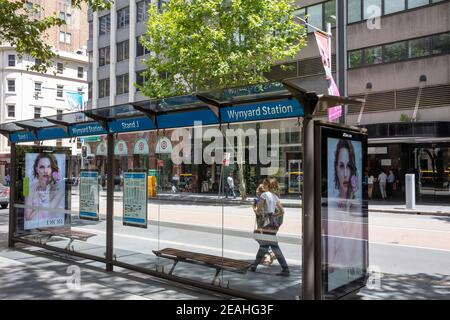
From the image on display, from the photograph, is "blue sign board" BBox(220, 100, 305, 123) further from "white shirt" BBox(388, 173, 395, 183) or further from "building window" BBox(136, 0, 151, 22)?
"building window" BBox(136, 0, 151, 22)

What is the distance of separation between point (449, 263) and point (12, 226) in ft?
30.4

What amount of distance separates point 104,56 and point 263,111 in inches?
1816

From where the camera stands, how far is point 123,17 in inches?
1821

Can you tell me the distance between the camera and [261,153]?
21.3 feet

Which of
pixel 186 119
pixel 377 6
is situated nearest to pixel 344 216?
pixel 186 119

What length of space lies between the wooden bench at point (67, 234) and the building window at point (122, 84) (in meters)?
36.9

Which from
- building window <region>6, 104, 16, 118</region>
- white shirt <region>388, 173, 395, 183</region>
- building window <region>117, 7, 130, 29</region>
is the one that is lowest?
white shirt <region>388, 173, 395, 183</region>

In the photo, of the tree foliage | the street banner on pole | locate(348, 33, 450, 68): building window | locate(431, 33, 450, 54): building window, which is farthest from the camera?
locate(348, 33, 450, 68): building window

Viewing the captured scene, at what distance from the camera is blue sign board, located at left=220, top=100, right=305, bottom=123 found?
5344mm

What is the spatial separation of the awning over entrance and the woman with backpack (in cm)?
108

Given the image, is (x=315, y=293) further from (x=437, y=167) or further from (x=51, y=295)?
(x=437, y=167)

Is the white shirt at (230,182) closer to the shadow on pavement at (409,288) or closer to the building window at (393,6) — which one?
the shadow on pavement at (409,288)

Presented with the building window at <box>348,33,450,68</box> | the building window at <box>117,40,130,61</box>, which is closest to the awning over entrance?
the building window at <box>348,33,450,68</box>

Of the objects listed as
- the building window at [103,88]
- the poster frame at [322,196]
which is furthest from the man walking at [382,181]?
the building window at [103,88]
